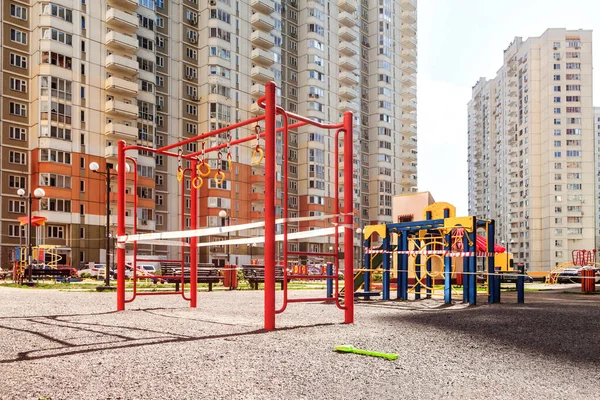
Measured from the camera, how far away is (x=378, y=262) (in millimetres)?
18219

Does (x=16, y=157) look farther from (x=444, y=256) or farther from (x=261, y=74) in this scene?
(x=444, y=256)

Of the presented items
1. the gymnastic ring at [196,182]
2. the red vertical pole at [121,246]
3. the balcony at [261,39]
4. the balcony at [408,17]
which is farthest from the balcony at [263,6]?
the red vertical pole at [121,246]

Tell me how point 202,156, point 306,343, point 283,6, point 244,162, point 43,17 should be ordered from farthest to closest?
1. point 283,6
2. point 244,162
3. point 43,17
4. point 202,156
5. point 306,343

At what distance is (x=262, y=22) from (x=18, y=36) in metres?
28.3

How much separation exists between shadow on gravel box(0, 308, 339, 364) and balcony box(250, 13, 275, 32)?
6498cm

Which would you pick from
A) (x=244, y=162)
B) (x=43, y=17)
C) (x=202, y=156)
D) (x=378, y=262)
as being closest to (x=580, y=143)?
(x=244, y=162)

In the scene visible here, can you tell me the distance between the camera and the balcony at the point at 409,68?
96.8 meters

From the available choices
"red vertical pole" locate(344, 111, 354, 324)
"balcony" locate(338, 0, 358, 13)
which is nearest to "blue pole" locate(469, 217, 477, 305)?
"red vertical pole" locate(344, 111, 354, 324)

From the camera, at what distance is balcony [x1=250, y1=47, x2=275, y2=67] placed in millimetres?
69750

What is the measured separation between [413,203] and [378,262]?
2003 cm

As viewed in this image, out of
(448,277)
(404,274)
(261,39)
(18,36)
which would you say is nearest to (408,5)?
(261,39)

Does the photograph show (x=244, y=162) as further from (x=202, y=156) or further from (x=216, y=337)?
(x=216, y=337)

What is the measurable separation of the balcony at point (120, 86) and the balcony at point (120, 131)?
135 inches

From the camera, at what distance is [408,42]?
97062 mm
